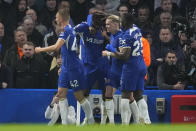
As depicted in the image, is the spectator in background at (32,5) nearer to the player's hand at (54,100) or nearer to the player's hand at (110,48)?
the player's hand at (54,100)

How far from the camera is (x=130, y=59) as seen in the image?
1230 cm

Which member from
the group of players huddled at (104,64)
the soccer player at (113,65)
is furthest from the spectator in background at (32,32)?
the soccer player at (113,65)

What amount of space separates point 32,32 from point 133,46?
3580 mm

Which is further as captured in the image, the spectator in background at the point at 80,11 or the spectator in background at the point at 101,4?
the spectator in background at the point at 80,11

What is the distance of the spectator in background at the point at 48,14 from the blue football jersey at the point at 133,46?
390 centimetres

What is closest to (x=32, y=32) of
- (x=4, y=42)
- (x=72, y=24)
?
(x=4, y=42)

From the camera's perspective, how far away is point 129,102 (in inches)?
494

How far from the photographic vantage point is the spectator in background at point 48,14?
15805 mm

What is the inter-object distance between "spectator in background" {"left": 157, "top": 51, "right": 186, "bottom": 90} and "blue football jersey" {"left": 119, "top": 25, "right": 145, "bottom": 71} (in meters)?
1.34

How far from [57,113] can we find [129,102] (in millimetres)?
1414

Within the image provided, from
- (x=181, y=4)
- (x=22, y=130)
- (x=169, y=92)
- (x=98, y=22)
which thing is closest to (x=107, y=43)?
(x=98, y=22)

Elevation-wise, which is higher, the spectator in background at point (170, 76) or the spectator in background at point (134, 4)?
the spectator in background at point (134, 4)

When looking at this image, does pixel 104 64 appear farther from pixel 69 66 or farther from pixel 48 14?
pixel 48 14

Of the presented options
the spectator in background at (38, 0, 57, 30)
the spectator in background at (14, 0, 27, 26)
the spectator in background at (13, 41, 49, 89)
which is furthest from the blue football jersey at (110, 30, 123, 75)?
the spectator in background at (14, 0, 27, 26)
